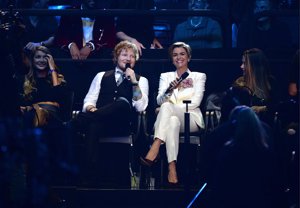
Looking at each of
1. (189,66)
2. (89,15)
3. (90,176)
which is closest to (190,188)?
(90,176)

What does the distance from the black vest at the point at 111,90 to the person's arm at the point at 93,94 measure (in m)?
0.03

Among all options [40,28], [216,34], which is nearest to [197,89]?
[216,34]

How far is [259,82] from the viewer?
7109 millimetres

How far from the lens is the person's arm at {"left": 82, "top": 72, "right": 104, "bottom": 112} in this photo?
738 centimetres

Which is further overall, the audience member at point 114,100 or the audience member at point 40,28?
Answer: the audience member at point 40,28

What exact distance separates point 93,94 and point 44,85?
1.55ft

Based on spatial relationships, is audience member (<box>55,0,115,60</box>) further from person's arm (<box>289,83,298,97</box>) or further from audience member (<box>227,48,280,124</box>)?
person's arm (<box>289,83,298,97</box>)

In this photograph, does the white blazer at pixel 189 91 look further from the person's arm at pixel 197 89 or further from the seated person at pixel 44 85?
the seated person at pixel 44 85

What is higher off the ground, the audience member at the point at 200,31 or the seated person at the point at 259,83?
the audience member at the point at 200,31

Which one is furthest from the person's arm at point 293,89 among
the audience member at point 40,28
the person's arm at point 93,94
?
the audience member at point 40,28

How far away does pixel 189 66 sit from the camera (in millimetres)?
7727

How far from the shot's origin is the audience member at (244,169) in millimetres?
5238

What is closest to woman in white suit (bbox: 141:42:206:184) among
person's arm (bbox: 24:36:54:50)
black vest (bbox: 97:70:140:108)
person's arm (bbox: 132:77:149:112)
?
person's arm (bbox: 132:77:149:112)

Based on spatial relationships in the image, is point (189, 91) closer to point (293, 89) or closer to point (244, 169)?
point (293, 89)
